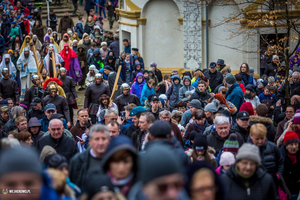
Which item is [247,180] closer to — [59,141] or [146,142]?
[146,142]

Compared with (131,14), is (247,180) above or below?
below

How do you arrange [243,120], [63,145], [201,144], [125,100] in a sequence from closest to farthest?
[201,144] < [63,145] < [243,120] < [125,100]

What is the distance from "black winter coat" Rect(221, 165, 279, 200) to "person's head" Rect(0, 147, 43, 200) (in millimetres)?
2406

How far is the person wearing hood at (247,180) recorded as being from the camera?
182 inches

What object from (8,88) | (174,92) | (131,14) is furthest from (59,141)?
(131,14)

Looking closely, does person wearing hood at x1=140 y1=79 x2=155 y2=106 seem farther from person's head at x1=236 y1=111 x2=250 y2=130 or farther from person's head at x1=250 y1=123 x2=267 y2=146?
person's head at x1=250 y1=123 x2=267 y2=146

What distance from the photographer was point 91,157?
4.80 m

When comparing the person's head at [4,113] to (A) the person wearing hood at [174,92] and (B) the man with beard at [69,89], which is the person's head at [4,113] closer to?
(B) the man with beard at [69,89]

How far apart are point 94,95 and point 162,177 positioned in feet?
33.0

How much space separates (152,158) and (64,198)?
1.24 meters

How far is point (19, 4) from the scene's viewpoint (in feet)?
85.3

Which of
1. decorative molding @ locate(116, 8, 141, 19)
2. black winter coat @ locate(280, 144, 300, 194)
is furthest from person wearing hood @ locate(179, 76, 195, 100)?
decorative molding @ locate(116, 8, 141, 19)

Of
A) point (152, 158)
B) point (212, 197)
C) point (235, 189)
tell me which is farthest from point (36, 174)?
point (235, 189)

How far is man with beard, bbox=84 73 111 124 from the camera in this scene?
12.5 metres
